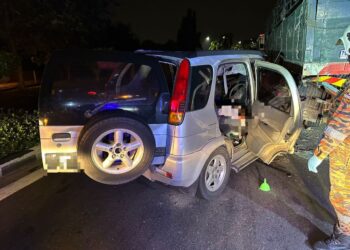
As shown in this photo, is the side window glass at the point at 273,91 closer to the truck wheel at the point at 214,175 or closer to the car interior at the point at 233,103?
the car interior at the point at 233,103

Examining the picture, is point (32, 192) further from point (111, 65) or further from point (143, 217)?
point (111, 65)

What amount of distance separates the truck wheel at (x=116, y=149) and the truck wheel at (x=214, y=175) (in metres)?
0.79

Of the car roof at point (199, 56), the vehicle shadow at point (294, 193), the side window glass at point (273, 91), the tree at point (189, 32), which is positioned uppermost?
the tree at point (189, 32)

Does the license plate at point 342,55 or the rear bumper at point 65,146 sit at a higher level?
the license plate at point 342,55

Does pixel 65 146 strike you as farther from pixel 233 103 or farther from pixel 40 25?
pixel 40 25

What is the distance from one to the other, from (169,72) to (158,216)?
165 centimetres

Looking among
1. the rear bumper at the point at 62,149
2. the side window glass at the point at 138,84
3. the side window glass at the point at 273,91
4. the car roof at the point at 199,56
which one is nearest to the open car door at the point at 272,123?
the side window glass at the point at 273,91

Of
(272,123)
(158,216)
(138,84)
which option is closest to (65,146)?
(138,84)

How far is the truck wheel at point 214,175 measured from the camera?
3.87 m

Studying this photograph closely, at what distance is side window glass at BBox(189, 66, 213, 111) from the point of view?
3.45 meters

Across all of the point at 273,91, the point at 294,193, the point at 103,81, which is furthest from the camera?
the point at 273,91

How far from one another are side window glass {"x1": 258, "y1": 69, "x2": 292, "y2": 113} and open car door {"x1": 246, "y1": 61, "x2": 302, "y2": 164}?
4 cm

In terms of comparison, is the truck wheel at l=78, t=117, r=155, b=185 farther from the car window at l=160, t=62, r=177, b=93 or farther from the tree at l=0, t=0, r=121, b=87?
the tree at l=0, t=0, r=121, b=87

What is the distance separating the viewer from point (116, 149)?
11.3 feet
